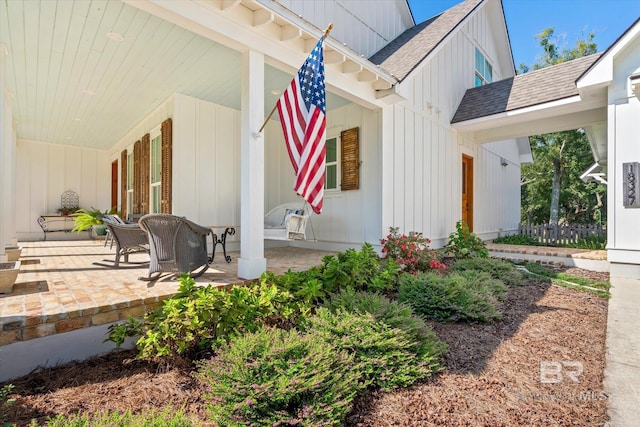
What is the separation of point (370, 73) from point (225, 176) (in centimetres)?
323

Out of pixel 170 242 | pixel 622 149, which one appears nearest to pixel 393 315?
pixel 170 242

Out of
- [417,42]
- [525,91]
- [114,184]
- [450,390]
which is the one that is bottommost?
[450,390]

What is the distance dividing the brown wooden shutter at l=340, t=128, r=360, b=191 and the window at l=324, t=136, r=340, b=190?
0.63 ft

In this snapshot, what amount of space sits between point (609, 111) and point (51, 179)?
13160 millimetres

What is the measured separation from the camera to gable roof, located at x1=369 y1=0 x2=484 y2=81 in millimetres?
5762

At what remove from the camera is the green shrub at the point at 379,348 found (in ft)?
6.74

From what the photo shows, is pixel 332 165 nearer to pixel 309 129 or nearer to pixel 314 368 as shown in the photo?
pixel 309 129

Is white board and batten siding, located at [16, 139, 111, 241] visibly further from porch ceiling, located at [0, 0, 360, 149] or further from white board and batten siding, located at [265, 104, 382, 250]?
white board and batten siding, located at [265, 104, 382, 250]

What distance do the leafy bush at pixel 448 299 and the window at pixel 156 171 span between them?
5043 mm

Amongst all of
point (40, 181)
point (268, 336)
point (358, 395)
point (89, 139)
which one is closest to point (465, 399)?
point (358, 395)

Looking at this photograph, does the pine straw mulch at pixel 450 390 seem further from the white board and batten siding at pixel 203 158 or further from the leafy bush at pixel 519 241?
the leafy bush at pixel 519 241

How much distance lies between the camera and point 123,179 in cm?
873

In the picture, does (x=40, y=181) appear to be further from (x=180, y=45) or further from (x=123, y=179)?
(x=180, y=45)

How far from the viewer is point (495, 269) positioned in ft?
16.5
